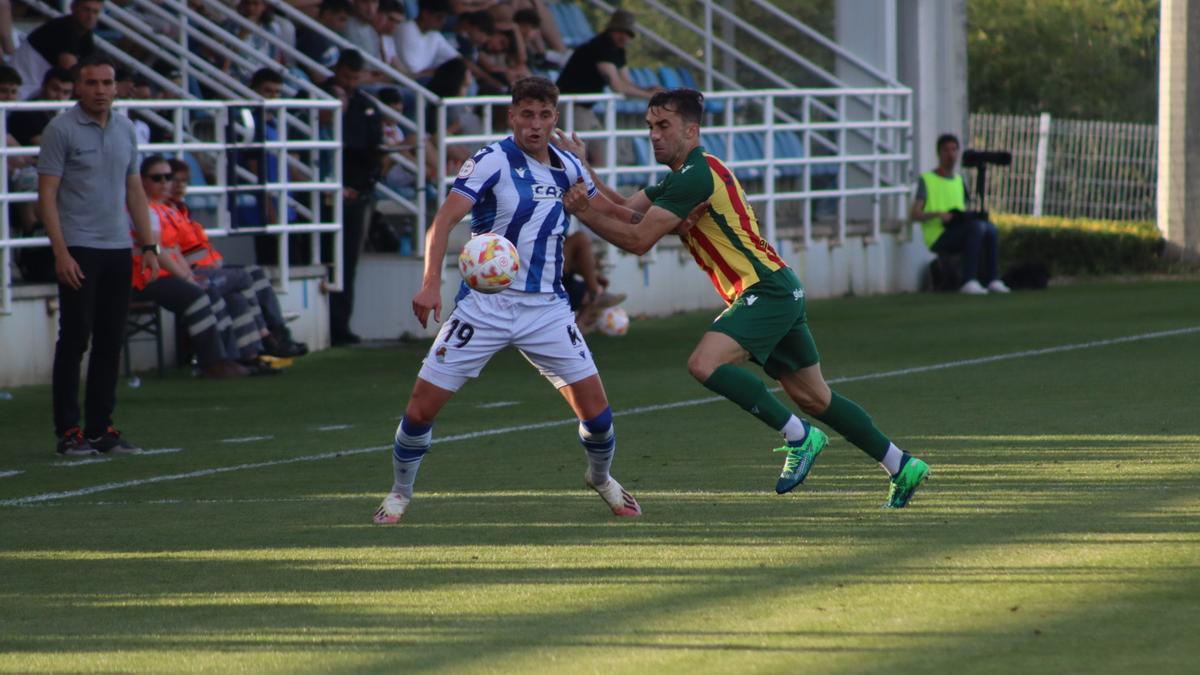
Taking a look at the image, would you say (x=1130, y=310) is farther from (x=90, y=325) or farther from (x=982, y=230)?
(x=90, y=325)

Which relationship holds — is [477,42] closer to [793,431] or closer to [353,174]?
[353,174]

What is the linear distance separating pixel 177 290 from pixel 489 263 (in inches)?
297

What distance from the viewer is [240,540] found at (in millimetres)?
8250

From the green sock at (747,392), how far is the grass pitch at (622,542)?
369 millimetres

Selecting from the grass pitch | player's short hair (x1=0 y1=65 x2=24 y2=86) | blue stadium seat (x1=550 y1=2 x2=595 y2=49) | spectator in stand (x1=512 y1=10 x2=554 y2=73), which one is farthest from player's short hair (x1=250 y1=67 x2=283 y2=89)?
blue stadium seat (x1=550 y1=2 x2=595 y2=49)

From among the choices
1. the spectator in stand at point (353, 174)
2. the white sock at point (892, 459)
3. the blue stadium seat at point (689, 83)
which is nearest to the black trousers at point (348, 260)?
the spectator in stand at point (353, 174)

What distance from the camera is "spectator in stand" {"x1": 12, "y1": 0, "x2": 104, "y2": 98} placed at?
16830 mm

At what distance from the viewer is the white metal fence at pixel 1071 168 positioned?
3341 centimetres

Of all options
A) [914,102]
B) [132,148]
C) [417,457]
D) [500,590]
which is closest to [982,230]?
[914,102]

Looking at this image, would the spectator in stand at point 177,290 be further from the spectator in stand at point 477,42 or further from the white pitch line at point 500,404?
the spectator in stand at point 477,42

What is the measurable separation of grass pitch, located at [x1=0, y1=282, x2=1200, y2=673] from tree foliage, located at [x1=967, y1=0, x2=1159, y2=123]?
28715 mm

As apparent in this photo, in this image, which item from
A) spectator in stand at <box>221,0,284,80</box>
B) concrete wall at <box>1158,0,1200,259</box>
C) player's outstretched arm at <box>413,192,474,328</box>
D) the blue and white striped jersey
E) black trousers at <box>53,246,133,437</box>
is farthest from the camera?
concrete wall at <box>1158,0,1200,259</box>

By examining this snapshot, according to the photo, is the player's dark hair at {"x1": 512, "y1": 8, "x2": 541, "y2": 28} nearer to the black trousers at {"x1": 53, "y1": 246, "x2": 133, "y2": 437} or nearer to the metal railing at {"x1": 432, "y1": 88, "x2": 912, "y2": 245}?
the metal railing at {"x1": 432, "y1": 88, "x2": 912, "y2": 245}

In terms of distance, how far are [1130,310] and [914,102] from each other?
6.41m
